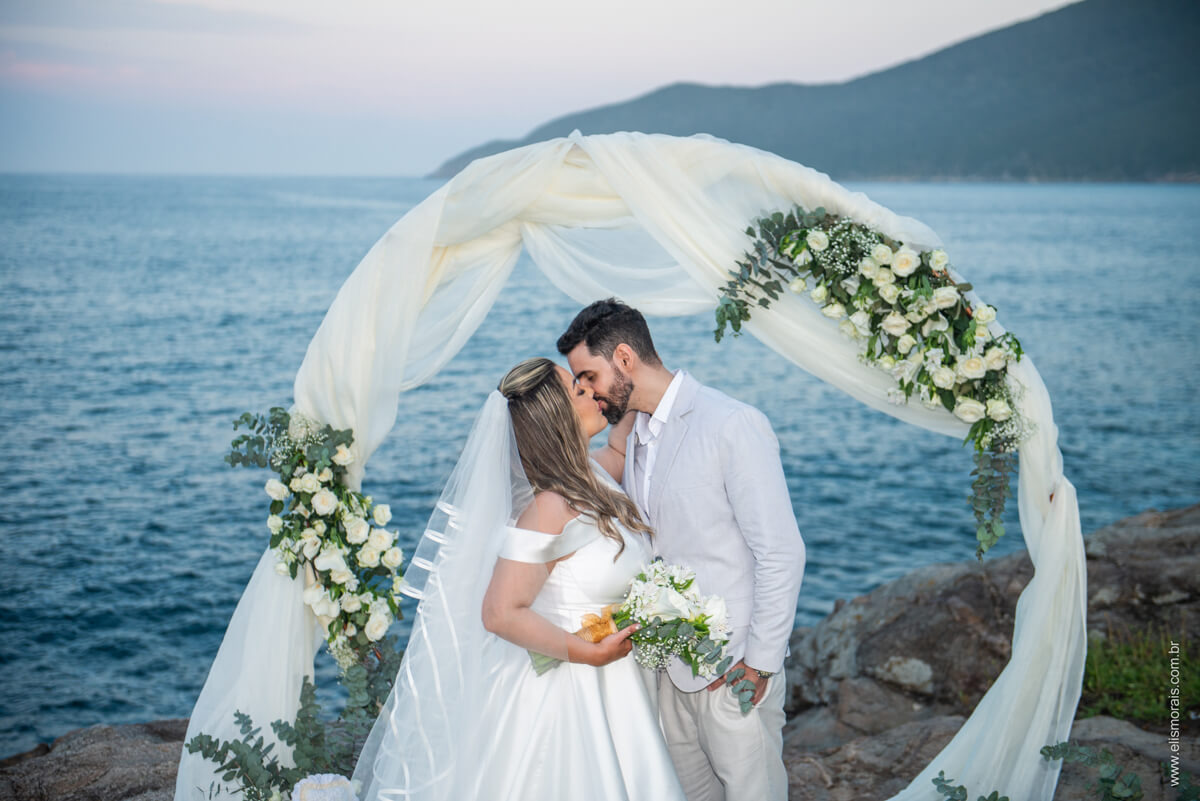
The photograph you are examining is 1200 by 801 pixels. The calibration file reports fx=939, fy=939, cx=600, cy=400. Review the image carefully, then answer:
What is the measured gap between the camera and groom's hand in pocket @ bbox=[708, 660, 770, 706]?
3.59 meters

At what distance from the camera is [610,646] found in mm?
3561

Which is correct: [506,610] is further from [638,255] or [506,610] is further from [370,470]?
[370,470]

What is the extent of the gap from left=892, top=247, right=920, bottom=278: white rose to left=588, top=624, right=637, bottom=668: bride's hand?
1.82m

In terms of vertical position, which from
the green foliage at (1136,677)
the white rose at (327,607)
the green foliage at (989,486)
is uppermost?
the green foliage at (989,486)

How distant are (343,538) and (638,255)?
197cm

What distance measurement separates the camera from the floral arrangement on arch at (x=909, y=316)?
3.95m

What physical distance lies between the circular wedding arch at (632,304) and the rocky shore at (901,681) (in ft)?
3.59

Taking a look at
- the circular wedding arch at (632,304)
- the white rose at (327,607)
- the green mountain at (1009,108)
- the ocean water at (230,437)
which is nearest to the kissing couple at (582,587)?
the circular wedding arch at (632,304)

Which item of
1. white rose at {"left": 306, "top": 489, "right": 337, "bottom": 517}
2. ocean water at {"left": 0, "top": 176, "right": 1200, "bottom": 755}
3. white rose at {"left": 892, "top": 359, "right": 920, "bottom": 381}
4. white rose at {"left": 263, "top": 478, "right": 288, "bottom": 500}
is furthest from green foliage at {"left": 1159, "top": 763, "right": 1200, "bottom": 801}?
ocean water at {"left": 0, "top": 176, "right": 1200, "bottom": 755}

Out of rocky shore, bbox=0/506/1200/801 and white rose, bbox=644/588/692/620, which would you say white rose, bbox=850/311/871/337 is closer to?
white rose, bbox=644/588/692/620

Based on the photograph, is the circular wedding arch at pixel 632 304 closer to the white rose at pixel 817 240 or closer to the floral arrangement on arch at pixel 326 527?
the floral arrangement on arch at pixel 326 527

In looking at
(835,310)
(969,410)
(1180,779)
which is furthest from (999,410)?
(1180,779)

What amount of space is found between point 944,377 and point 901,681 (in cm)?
366

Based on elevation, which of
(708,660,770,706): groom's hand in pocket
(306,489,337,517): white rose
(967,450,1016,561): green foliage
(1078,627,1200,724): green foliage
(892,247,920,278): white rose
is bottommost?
(1078,627,1200,724): green foliage
